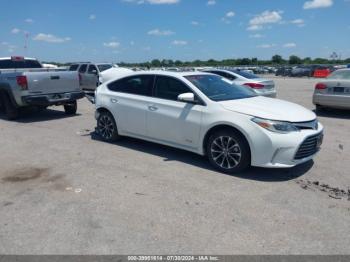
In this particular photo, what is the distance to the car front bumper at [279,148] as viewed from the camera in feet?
16.7

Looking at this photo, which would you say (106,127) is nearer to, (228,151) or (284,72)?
(228,151)

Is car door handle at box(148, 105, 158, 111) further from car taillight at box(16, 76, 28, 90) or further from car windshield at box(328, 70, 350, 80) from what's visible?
car windshield at box(328, 70, 350, 80)

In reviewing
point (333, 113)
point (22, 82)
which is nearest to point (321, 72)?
point (333, 113)

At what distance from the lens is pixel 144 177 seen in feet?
18.0

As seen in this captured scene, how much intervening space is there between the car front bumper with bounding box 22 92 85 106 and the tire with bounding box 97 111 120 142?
10.7 feet

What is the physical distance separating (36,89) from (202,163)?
6.30m

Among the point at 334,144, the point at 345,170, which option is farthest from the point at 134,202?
the point at 334,144

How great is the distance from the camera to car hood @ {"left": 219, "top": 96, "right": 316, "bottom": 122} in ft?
17.5

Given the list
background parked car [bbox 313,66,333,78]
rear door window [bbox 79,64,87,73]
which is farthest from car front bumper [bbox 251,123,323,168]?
background parked car [bbox 313,66,333,78]

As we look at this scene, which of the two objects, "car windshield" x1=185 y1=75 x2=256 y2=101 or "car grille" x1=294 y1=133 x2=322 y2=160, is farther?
"car windshield" x1=185 y1=75 x2=256 y2=101

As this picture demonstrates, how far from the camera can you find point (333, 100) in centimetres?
1062

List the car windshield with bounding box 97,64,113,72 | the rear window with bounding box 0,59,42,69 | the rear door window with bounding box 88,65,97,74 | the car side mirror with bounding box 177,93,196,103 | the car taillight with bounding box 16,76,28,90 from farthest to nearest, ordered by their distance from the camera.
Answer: the car windshield with bounding box 97,64,113,72
the rear door window with bounding box 88,65,97,74
the rear window with bounding box 0,59,42,69
the car taillight with bounding box 16,76,28,90
the car side mirror with bounding box 177,93,196,103

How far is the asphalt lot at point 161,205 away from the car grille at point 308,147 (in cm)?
37

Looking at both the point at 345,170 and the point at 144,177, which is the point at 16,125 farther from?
the point at 345,170
